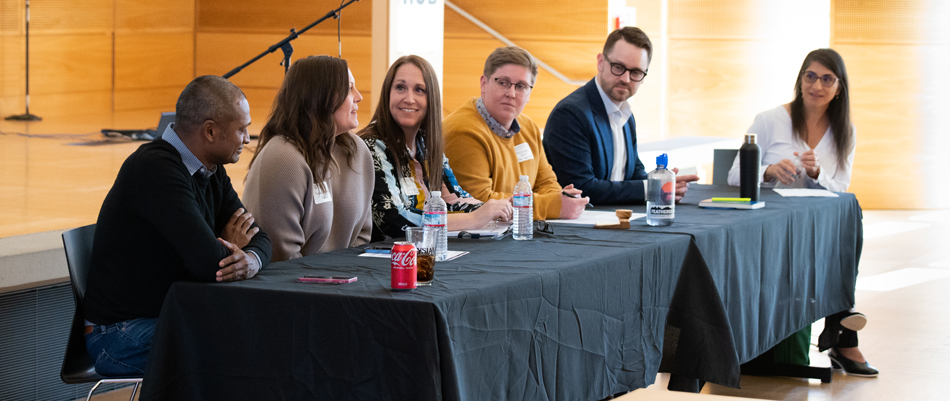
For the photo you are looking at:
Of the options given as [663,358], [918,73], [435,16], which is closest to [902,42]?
[918,73]

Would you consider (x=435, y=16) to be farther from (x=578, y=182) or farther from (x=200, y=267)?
(x=200, y=267)

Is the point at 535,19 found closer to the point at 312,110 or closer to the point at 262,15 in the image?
the point at 262,15

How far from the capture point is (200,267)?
154cm

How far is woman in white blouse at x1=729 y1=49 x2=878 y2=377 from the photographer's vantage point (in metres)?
3.38

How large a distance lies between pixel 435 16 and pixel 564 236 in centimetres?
292

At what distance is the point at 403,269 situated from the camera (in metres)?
1.48

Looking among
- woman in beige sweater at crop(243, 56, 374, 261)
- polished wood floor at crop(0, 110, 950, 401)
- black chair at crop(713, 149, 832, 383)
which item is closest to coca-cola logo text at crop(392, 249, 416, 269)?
polished wood floor at crop(0, 110, 950, 401)

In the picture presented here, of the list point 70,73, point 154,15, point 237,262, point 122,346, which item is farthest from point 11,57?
point 237,262

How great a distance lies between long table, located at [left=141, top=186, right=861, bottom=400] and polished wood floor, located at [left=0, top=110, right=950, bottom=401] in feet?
0.87

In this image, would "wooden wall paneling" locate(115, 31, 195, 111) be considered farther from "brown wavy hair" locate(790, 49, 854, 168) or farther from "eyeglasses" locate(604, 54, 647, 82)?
"brown wavy hair" locate(790, 49, 854, 168)

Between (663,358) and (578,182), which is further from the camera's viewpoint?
(578,182)

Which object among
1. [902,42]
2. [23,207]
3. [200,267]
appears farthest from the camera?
[902,42]

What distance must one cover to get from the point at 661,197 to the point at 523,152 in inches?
25.5

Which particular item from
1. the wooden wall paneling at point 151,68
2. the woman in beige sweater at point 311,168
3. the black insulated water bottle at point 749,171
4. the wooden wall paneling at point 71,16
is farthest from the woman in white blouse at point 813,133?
the wooden wall paneling at point 151,68
